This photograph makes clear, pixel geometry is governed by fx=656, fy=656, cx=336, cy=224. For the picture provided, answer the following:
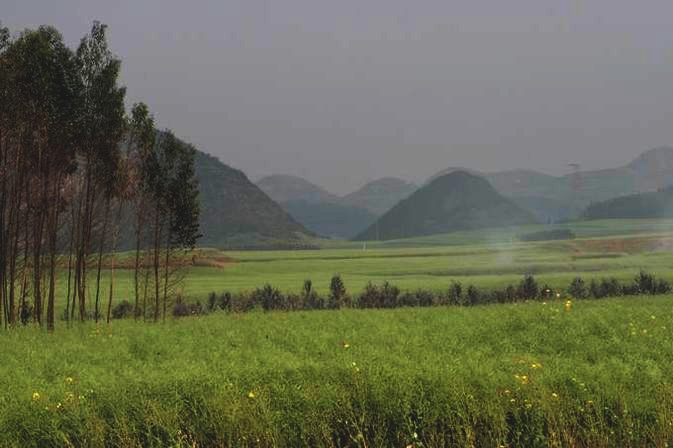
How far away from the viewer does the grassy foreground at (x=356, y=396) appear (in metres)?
17.1

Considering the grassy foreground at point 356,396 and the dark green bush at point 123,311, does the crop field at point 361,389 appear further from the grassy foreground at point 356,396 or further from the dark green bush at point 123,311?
the dark green bush at point 123,311

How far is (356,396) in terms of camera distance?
18562 millimetres

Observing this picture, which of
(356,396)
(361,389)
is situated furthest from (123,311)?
(356,396)

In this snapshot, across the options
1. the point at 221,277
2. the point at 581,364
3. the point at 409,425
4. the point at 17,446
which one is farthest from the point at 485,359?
the point at 221,277

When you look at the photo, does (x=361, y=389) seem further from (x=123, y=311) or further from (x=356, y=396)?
(x=123, y=311)

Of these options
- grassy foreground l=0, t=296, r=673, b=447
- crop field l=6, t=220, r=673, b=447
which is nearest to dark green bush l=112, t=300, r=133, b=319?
crop field l=6, t=220, r=673, b=447

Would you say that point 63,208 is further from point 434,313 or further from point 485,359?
point 485,359

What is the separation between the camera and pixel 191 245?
55469 mm

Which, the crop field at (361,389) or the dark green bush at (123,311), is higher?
the crop field at (361,389)

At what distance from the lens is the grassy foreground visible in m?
17.1

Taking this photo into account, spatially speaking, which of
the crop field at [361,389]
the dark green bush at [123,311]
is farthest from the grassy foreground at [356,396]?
the dark green bush at [123,311]

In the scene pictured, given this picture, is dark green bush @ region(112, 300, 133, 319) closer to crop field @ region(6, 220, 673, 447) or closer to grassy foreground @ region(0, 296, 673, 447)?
crop field @ region(6, 220, 673, 447)

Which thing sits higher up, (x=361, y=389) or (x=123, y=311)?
(x=361, y=389)

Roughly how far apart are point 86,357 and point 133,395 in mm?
9356
